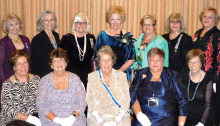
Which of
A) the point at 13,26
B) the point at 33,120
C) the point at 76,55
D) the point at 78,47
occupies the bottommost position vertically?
the point at 33,120

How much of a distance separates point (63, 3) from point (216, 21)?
2.65 metres

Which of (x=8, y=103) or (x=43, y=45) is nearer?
(x=8, y=103)

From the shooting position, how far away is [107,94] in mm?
3590

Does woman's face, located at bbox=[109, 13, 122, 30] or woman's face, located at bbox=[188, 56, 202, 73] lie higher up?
woman's face, located at bbox=[109, 13, 122, 30]

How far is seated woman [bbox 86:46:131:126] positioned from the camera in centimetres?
353

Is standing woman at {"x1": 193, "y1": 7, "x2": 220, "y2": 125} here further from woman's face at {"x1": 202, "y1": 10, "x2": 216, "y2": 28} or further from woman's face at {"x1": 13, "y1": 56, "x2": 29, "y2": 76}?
woman's face at {"x1": 13, "y1": 56, "x2": 29, "y2": 76}

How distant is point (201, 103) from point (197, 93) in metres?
0.13

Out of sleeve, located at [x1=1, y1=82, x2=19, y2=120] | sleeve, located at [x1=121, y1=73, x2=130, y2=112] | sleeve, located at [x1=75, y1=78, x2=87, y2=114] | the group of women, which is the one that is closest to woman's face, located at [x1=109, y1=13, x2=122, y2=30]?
the group of women

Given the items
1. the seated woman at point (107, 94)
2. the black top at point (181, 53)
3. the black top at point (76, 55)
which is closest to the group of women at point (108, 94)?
the seated woman at point (107, 94)

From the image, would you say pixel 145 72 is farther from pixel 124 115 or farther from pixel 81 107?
pixel 81 107

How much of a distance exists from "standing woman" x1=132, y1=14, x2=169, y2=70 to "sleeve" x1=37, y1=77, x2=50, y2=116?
1411 millimetres

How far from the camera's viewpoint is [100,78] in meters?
3.64

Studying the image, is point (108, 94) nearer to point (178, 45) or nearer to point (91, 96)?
point (91, 96)

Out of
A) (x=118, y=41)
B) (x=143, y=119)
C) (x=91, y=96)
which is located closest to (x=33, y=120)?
(x=91, y=96)
